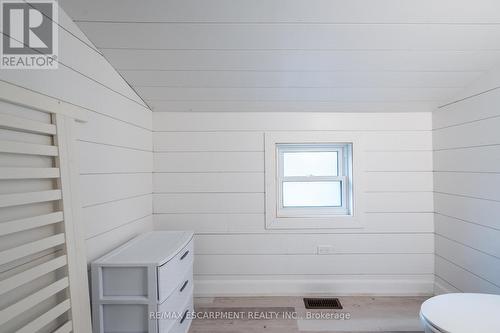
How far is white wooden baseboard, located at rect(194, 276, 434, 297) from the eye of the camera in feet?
6.91

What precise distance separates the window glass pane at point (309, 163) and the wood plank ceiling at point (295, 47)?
0.52 m

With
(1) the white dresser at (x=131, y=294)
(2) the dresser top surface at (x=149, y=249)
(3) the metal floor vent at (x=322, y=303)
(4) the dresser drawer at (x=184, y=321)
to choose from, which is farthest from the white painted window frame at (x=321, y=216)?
(1) the white dresser at (x=131, y=294)

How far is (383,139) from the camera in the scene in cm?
212

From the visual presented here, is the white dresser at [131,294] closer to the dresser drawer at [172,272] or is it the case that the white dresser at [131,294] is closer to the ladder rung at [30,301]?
the dresser drawer at [172,272]

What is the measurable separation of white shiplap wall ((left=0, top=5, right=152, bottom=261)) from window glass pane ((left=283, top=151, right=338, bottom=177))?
1.28 m

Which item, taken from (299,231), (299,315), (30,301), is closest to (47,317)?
(30,301)

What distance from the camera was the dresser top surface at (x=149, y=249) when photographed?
127 centimetres

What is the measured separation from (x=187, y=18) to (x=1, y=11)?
706mm

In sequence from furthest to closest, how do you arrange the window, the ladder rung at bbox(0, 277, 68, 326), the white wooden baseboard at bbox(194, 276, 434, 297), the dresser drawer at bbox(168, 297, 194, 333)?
the window
the white wooden baseboard at bbox(194, 276, 434, 297)
the dresser drawer at bbox(168, 297, 194, 333)
the ladder rung at bbox(0, 277, 68, 326)

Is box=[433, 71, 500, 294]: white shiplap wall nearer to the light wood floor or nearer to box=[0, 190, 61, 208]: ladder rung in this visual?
the light wood floor

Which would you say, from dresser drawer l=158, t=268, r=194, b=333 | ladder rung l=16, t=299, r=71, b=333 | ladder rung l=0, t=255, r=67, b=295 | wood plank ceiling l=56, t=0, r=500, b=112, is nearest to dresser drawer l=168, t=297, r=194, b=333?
dresser drawer l=158, t=268, r=194, b=333

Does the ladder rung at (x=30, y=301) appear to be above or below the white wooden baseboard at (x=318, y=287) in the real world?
above

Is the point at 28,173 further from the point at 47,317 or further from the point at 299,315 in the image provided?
the point at 299,315

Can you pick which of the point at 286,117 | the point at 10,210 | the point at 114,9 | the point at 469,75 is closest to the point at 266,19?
the point at 114,9
